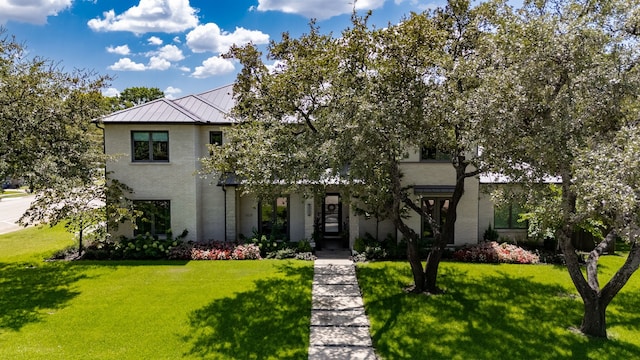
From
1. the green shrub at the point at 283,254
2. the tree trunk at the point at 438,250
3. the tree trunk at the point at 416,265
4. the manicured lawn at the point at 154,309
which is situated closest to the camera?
the manicured lawn at the point at 154,309

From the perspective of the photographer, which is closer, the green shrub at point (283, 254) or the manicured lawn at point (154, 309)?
the manicured lawn at point (154, 309)

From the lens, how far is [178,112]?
19359 mm

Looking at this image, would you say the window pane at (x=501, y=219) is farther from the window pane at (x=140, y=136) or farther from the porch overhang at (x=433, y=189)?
the window pane at (x=140, y=136)

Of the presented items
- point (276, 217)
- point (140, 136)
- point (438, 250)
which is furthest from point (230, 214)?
point (438, 250)

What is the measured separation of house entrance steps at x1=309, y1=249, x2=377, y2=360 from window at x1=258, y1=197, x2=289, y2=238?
3.57 meters

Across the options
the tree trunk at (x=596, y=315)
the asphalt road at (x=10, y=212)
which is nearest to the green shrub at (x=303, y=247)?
the tree trunk at (x=596, y=315)

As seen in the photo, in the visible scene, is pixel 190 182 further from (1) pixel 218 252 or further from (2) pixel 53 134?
(2) pixel 53 134

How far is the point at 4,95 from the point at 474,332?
16.5m

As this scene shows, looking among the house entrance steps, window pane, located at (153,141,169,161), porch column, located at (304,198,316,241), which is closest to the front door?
porch column, located at (304,198,316,241)

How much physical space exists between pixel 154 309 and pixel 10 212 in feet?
94.9

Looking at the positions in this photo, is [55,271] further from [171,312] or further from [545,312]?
[545,312]

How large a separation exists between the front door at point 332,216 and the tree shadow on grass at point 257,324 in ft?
23.7

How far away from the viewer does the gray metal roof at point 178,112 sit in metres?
18.8

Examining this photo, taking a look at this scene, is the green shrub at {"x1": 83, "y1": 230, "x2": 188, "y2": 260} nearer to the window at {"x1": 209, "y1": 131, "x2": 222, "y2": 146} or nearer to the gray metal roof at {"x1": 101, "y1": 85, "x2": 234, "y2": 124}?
the window at {"x1": 209, "y1": 131, "x2": 222, "y2": 146}
